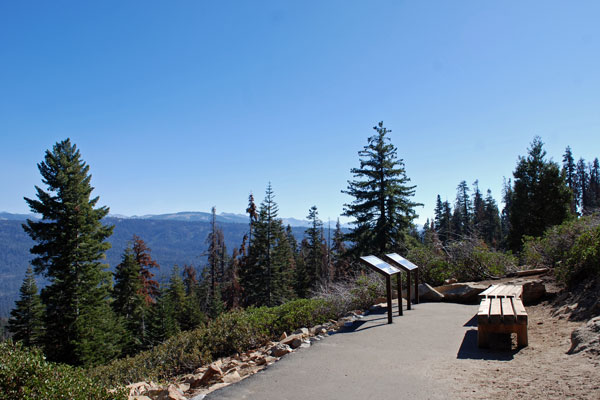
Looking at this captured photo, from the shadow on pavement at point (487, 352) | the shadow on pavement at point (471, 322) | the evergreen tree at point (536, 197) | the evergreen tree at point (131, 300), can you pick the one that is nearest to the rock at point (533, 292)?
the shadow on pavement at point (471, 322)

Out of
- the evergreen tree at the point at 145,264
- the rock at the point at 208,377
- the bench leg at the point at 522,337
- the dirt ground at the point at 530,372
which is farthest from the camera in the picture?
the evergreen tree at the point at 145,264

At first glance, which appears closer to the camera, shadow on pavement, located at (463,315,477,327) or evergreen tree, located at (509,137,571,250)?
shadow on pavement, located at (463,315,477,327)

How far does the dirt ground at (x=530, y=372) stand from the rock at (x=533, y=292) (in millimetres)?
2906

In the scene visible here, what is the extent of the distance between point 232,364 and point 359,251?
17603 millimetres

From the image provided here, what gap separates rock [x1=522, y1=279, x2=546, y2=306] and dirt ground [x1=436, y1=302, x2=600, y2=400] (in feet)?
9.53

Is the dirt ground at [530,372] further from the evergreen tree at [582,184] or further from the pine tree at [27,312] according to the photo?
the evergreen tree at [582,184]

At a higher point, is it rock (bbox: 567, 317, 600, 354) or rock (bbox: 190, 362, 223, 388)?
rock (bbox: 567, 317, 600, 354)

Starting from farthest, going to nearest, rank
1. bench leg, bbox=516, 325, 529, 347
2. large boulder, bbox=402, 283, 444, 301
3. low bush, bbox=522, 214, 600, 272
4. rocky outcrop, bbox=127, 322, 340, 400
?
large boulder, bbox=402, 283, 444, 301 < low bush, bbox=522, 214, 600, 272 < bench leg, bbox=516, 325, 529, 347 < rocky outcrop, bbox=127, 322, 340, 400

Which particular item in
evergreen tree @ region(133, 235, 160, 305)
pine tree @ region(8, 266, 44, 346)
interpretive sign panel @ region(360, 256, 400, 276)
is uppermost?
interpretive sign panel @ region(360, 256, 400, 276)

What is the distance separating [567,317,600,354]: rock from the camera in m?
4.10

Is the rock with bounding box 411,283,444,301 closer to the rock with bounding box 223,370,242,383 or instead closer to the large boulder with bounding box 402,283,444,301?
the large boulder with bounding box 402,283,444,301

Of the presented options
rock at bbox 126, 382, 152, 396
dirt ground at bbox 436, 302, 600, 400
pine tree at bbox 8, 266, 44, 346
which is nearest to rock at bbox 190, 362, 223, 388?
rock at bbox 126, 382, 152, 396

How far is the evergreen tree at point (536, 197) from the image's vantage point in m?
24.2

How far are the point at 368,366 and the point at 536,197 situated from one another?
82.5ft
